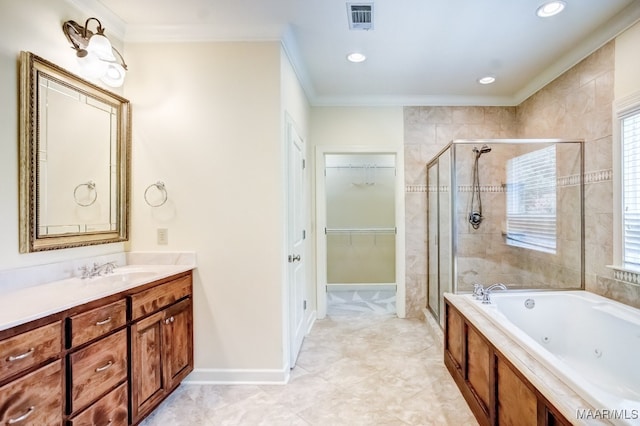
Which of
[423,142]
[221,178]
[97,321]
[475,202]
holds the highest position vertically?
[423,142]

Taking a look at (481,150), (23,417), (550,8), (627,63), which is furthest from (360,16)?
(23,417)

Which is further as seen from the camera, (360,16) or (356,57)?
(356,57)

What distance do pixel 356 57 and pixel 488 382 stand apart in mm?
2556

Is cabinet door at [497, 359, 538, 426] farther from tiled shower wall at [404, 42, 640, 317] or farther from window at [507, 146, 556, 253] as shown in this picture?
window at [507, 146, 556, 253]

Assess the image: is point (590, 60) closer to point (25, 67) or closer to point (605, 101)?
point (605, 101)

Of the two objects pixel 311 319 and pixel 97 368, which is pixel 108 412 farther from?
pixel 311 319

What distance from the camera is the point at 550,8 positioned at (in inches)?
82.1

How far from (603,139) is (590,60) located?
2.18 feet

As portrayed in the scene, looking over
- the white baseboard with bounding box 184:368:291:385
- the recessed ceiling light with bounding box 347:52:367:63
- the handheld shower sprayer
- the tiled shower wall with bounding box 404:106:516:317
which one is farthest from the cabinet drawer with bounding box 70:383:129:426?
the handheld shower sprayer

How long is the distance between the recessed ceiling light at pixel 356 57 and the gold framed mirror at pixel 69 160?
179 centimetres

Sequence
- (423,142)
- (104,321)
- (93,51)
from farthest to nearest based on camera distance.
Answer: (423,142), (93,51), (104,321)

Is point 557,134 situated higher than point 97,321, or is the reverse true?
point 557,134

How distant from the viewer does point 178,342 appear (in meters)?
2.15

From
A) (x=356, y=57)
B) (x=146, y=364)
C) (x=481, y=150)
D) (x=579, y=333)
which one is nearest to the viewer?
(x=146, y=364)
